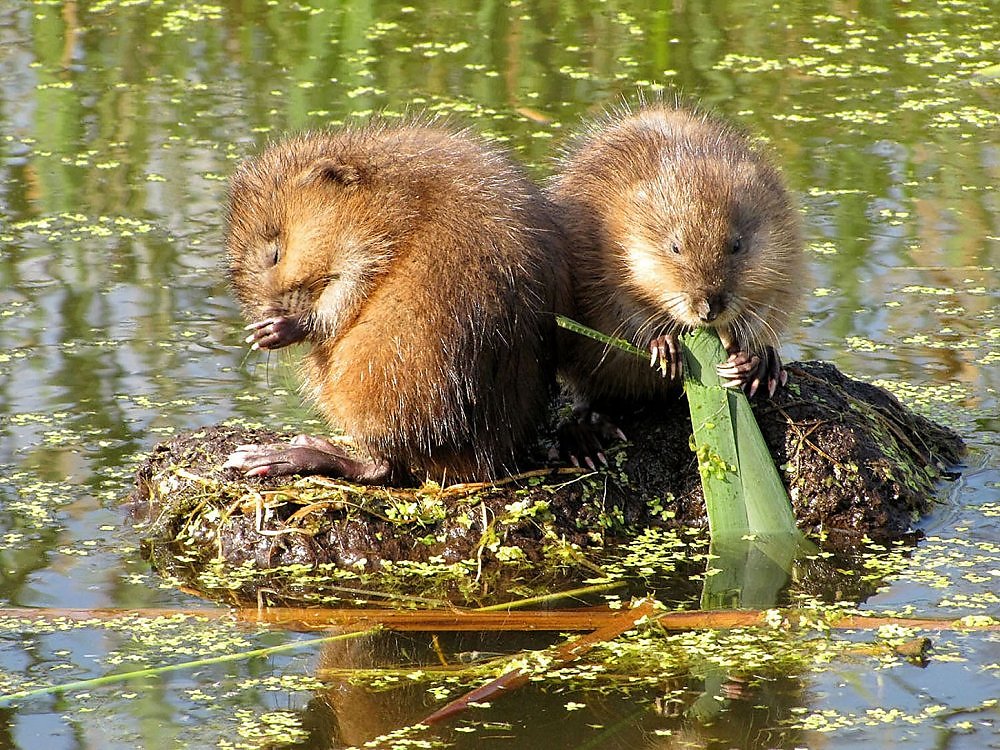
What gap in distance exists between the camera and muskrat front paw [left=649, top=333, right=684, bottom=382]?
5.06 meters

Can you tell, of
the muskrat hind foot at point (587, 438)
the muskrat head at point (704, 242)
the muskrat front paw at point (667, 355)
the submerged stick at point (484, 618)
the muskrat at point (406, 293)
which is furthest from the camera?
the muskrat hind foot at point (587, 438)

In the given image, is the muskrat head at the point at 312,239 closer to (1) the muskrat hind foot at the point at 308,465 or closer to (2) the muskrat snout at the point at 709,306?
(1) the muskrat hind foot at the point at 308,465

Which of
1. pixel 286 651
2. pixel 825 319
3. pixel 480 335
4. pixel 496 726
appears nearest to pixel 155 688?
pixel 286 651

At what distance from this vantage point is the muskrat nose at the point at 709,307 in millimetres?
4875

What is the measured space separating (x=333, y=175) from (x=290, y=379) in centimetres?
173

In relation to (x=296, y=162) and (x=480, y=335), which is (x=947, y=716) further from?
(x=296, y=162)

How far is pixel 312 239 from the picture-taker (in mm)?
5004

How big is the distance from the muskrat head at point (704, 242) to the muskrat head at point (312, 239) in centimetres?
84

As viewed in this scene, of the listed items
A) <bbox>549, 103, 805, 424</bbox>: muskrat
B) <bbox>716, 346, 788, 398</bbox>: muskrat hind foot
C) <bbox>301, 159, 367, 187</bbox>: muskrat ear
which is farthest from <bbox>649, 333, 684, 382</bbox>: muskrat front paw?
<bbox>301, 159, 367, 187</bbox>: muskrat ear

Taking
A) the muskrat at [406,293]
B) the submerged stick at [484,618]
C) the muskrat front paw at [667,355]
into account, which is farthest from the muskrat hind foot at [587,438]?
the submerged stick at [484,618]

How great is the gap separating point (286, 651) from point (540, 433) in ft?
4.75

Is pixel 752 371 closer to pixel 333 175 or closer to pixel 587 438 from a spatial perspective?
pixel 587 438

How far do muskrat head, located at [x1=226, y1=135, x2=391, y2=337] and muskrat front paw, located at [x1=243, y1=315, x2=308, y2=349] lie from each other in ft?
0.09

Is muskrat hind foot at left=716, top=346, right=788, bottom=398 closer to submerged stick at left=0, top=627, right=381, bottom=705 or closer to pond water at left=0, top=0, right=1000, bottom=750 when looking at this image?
pond water at left=0, top=0, right=1000, bottom=750
